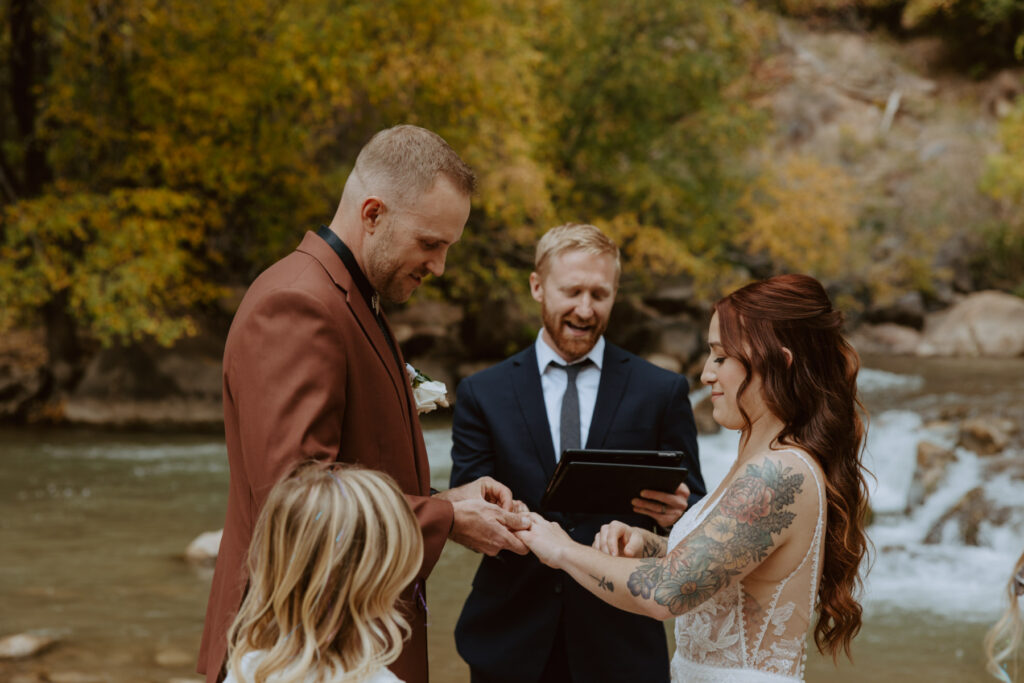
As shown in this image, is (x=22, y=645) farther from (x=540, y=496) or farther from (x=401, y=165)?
(x=401, y=165)

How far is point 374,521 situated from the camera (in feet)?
6.14

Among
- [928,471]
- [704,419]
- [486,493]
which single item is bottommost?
[704,419]

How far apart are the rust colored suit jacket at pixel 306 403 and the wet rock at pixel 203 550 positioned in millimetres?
5728

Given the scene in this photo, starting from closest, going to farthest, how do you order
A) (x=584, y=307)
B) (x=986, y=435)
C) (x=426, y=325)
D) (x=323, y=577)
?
(x=323, y=577)
(x=584, y=307)
(x=986, y=435)
(x=426, y=325)

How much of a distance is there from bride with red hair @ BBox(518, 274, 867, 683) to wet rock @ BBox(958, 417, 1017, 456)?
342 inches

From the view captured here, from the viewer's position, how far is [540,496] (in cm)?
298

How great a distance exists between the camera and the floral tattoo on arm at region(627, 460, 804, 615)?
2.08m

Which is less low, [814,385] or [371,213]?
[371,213]

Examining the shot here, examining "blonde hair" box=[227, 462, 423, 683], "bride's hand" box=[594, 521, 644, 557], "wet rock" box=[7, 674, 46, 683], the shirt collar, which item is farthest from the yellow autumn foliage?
"blonde hair" box=[227, 462, 423, 683]

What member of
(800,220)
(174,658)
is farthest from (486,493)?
(800,220)

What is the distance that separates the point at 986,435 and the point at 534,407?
8.72 meters

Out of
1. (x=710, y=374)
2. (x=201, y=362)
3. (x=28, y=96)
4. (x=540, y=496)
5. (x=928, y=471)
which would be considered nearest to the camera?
(x=710, y=374)

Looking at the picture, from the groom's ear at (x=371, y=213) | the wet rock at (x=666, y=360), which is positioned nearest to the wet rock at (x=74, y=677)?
the groom's ear at (x=371, y=213)

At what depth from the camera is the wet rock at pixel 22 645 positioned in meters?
5.38
